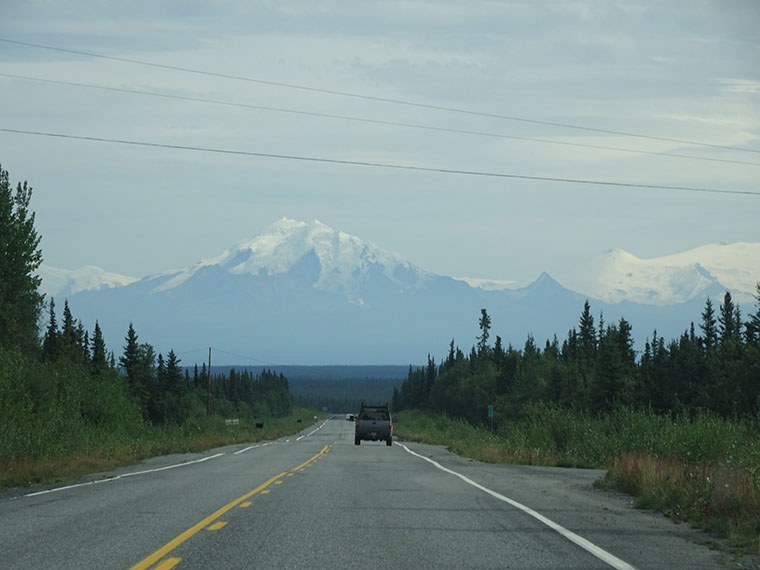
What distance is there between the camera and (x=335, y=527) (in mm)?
11875

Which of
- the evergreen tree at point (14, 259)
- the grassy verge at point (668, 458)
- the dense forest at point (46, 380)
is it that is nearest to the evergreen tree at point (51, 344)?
the dense forest at point (46, 380)

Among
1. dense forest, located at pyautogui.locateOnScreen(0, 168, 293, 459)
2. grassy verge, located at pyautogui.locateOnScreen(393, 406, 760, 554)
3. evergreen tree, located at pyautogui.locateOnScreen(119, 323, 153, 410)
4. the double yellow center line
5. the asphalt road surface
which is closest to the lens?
the double yellow center line

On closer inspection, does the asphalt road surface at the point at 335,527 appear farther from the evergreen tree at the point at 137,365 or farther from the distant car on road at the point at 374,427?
the evergreen tree at the point at 137,365

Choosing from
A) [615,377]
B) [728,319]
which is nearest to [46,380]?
[615,377]

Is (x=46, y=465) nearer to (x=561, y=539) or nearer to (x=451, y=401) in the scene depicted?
(x=561, y=539)

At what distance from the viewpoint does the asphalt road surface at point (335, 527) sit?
9453mm

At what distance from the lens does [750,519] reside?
12094 mm

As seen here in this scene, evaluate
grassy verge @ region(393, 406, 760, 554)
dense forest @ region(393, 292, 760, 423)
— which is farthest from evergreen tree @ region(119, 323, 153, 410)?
grassy verge @ region(393, 406, 760, 554)

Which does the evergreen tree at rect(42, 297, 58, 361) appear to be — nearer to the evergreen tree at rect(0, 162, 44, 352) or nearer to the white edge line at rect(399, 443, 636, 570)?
the evergreen tree at rect(0, 162, 44, 352)

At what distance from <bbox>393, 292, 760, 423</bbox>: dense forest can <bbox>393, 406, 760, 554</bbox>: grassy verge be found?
19275 mm

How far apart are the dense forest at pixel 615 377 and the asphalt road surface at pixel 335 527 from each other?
1421 inches

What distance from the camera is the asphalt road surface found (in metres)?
9.45

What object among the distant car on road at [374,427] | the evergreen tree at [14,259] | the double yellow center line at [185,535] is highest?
the evergreen tree at [14,259]

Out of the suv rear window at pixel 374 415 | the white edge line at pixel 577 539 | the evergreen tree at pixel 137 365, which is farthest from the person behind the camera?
the evergreen tree at pixel 137 365
